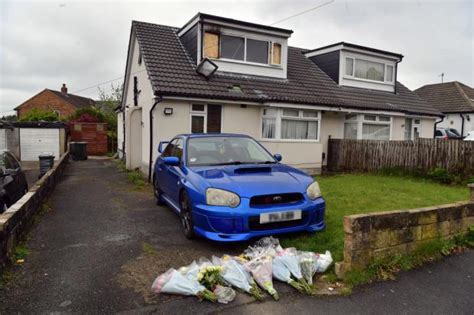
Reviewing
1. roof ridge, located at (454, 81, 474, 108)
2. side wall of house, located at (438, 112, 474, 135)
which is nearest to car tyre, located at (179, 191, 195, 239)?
side wall of house, located at (438, 112, 474, 135)

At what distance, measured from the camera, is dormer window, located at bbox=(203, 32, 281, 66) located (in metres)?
13.0

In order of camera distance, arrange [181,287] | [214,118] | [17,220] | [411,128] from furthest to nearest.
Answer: [411,128], [214,118], [17,220], [181,287]

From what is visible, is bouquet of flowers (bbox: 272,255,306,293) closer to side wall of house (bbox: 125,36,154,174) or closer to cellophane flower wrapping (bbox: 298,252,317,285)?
cellophane flower wrapping (bbox: 298,252,317,285)

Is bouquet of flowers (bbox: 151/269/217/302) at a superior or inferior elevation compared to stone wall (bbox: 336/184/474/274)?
inferior

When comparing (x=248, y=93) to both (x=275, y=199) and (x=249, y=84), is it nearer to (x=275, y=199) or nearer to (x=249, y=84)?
(x=249, y=84)

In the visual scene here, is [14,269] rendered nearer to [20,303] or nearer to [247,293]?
[20,303]

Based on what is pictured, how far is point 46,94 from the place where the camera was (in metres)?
46.5

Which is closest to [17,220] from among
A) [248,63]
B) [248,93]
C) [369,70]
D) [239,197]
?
[239,197]

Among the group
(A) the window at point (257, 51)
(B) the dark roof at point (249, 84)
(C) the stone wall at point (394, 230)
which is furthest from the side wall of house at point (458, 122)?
(C) the stone wall at point (394, 230)

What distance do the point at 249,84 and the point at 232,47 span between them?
1.66m

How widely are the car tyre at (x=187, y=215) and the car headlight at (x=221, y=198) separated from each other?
54 cm

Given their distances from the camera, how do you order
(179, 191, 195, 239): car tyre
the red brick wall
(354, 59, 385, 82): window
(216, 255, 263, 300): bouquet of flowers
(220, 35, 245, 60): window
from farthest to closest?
1. the red brick wall
2. (354, 59, 385, 82): window
3. (220, 35, 245, 60): window
4. (179, 191, 195, 239): car tyre
5. (216, 255, 263, 300): bouquet of flowers

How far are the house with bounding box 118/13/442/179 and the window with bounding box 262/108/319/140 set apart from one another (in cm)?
4

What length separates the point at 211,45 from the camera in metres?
13.0
